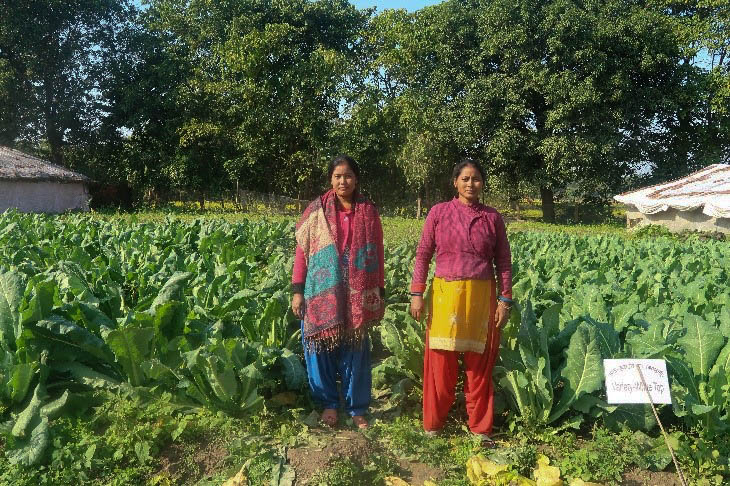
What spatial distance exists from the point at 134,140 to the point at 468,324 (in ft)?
91.1

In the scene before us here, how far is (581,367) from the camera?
10.8 ft

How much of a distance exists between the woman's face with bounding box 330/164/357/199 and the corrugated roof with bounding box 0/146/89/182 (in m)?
21.1

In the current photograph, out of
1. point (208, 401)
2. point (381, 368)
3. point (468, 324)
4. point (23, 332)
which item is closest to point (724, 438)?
point (468, 324)

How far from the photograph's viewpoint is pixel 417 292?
11.2ft

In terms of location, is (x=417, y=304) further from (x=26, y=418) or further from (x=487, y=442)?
(x=26, y=418)

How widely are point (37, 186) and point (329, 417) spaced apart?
883 inches

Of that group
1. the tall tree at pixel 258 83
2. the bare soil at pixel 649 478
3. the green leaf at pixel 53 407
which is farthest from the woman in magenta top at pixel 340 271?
the tall tree at pixel 258 83

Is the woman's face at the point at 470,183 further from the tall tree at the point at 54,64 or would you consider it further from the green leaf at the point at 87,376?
the tall tree at the point at 54,64

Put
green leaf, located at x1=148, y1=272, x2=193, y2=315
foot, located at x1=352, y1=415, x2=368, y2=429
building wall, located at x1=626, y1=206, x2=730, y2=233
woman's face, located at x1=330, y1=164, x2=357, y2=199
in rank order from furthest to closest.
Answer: building wall, located at x1=626, y1=206, x2=730, y2=233 < green leaf, located at x1=148, y1=272, x2=193, y2=315 < foot, located at x1=352, y1=415, x2=368, y2=429 < woman's face, located at x1=330, y1=164, x2=357, y2=199

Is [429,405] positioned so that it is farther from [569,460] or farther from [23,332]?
[23,332]

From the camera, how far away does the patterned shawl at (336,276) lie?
3416 mm

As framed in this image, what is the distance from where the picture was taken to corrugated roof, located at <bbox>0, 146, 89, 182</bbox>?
2076 cm

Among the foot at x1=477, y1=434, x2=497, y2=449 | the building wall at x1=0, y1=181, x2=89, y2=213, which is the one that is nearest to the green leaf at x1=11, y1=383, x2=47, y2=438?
the foot at x1=477, y1=434, x2=497, y2=449

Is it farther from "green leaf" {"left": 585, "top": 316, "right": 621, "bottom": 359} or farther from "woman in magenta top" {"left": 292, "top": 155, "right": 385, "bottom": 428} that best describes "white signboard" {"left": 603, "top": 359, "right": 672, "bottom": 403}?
"woman in magenta top" {"left": 292, "top": 155, "right": 385, "bottom": 428}
